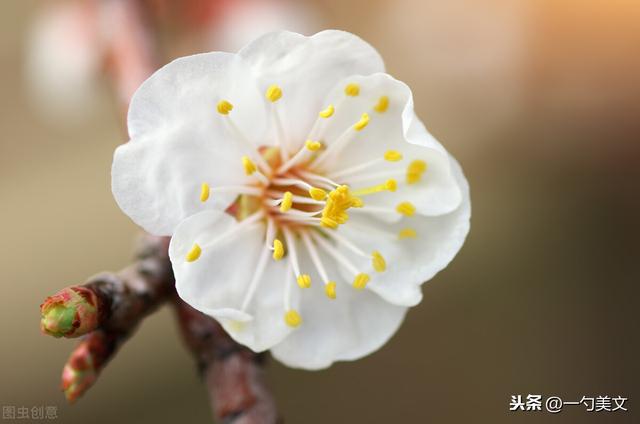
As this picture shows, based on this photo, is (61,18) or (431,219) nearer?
(431,219)

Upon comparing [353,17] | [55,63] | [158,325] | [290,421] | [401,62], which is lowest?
[290,421]

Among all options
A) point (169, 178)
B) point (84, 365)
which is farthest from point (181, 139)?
point (84, 365)

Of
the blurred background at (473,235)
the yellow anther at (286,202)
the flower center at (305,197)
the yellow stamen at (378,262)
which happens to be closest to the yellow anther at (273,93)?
the flower center at (305,197)

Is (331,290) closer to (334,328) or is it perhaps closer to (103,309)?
(334,328)

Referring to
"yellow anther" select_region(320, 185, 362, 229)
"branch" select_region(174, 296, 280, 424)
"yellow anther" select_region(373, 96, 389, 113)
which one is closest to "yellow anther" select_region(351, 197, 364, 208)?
"yellow anther" select_region(320, 185, 362, 229)

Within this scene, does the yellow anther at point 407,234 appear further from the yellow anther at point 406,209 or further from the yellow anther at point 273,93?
the yellow anther at point 273,93

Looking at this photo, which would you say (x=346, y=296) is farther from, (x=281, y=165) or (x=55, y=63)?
(x=55, y=63)

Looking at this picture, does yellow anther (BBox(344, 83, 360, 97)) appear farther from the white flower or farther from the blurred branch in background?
the blurred branch in background

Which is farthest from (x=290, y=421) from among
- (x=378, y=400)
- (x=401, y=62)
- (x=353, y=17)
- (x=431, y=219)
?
(x=431, y=219)
